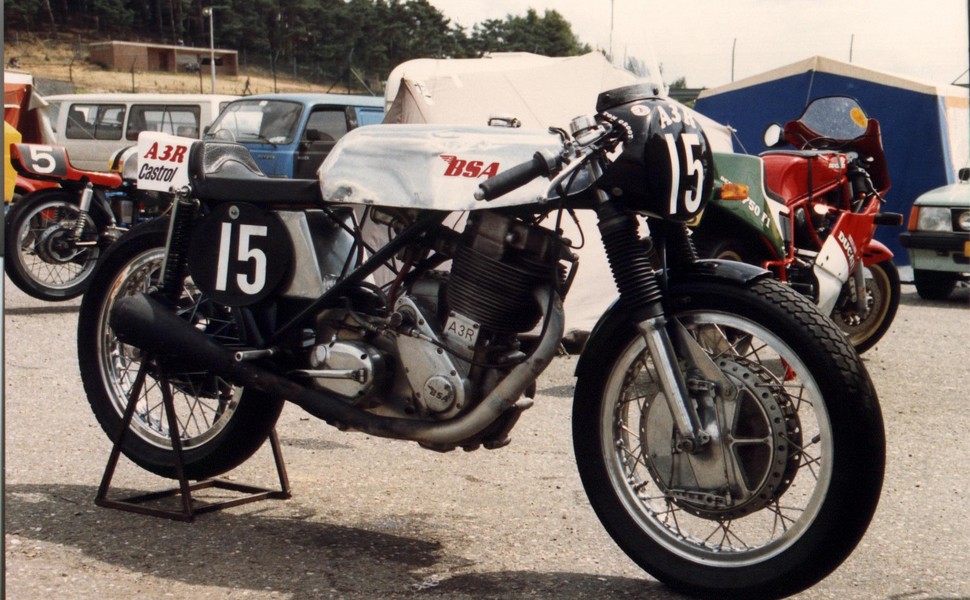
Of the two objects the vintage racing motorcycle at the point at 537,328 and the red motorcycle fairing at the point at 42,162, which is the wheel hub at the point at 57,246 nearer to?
the red motorcycle fairing at the point at 42,162

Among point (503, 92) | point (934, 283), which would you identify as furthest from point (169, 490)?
point (934, 283)

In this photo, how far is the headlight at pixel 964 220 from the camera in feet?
34.4

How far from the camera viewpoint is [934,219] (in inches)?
421

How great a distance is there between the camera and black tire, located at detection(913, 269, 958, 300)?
1082 centimetres

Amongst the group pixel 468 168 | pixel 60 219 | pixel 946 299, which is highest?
pixel 468 168

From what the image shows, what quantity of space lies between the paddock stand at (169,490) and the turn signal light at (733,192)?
2951 millimetres

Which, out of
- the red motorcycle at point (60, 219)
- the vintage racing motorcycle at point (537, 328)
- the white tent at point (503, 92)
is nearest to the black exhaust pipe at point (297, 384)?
the vintage racing motorcycle at point (537, 328)

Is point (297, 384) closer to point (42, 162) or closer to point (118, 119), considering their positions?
point (42, 162)

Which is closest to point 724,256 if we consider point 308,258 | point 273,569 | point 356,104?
point 308,258

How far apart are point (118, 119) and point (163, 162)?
709 inches

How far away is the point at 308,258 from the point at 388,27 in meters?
72.9

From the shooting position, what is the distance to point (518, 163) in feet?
10.7

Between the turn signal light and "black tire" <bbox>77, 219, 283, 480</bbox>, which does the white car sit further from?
"black tire" <bbox>77, 219, 283, 480</bbox>

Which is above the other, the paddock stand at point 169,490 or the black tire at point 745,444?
the black tire at point 745,444
